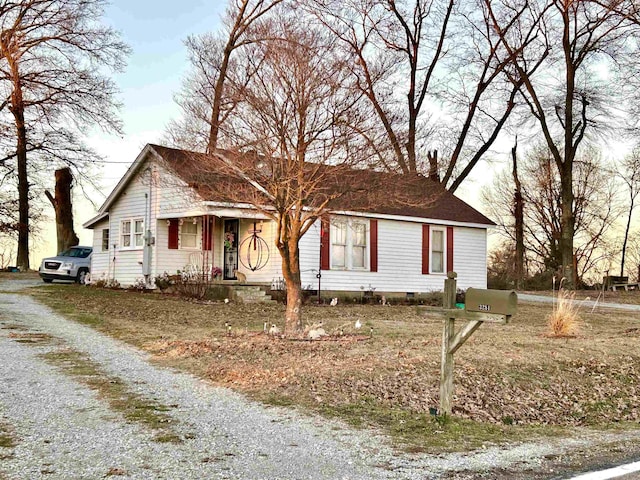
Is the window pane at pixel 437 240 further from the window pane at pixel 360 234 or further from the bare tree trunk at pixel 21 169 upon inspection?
the bare tree trunk at pixel 21 169

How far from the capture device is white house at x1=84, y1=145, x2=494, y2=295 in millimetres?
20609

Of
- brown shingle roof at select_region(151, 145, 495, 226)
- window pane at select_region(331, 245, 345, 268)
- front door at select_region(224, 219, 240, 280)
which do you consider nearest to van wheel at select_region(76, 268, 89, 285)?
front door at select_region(224, 219, 240, 280)

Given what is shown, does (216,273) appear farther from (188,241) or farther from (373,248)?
(373,248)

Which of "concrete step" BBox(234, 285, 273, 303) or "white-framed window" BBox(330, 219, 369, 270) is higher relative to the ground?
"white-framed window" BBox(330, 219, 369, 270)

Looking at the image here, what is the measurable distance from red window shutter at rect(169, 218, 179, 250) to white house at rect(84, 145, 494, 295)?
3 centimetres

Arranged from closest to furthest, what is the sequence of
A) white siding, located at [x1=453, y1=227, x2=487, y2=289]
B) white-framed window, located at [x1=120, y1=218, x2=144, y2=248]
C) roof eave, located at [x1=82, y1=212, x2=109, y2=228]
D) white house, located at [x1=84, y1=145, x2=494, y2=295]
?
white house, located at [x1=84, y1=145, x2=494, y2=295]
white-framed window, located at [x1=120, y1=218, x2=144, y2=248]
roof eave, located at [x1=82, y1=212, x2=109, y2=228]
white siding, located at [x1=453, y1=227, x2=487, y2=289]

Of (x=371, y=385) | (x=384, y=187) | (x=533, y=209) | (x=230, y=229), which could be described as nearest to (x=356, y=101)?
(x=384, y=187)

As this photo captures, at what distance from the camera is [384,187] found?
1175cm

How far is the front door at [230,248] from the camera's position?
21344mm

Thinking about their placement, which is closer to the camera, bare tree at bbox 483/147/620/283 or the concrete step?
the concrete step

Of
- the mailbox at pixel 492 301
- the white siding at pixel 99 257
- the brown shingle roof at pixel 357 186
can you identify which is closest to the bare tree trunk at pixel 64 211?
the white siding at pixel 99 257

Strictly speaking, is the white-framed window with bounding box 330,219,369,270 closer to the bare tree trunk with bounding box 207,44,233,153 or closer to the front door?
the front door

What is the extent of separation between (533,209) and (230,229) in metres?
21.8

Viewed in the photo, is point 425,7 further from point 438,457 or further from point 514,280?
point 438,457
